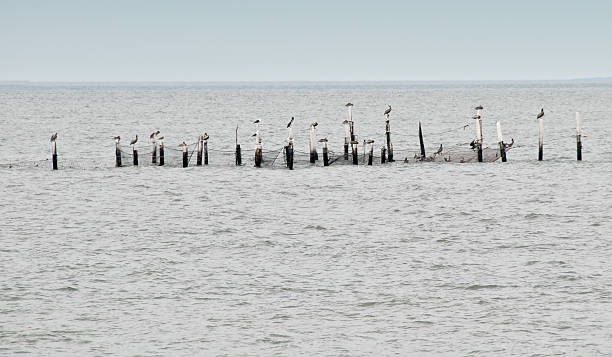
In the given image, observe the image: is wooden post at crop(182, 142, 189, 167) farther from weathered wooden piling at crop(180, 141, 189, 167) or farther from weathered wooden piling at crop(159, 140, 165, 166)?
weathered wooden piling at crop(159, 140, 165, 166)

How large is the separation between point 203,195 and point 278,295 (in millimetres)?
14205

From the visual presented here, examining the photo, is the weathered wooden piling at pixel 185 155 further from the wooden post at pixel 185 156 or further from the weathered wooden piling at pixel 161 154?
the weathered wooden piling at pixel 161 154

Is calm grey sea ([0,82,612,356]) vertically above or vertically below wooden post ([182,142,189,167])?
below

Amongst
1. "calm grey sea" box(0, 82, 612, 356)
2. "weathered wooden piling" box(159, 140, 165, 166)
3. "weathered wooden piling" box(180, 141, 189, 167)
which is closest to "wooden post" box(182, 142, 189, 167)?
"weathered wooden piling" box(180, 141, 189, 167)

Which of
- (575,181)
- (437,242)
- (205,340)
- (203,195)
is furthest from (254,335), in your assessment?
(575,181)

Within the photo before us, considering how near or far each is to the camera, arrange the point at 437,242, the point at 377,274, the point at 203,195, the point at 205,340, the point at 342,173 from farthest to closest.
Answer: the point at 342,173 < the point at 203,195 < the point at 437,242 < the point at 377,274 < the point at 205,340

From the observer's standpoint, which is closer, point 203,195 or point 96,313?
point 96,313

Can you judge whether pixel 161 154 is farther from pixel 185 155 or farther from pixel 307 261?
pixel 307 261

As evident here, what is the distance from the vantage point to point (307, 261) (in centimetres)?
2008

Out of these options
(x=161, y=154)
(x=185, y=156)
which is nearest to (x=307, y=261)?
(x=185, y=156)

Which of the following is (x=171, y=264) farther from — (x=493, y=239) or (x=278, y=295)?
(x=493, y=239)

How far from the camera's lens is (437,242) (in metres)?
22.2

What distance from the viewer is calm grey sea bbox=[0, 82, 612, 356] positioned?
14625 millimetres

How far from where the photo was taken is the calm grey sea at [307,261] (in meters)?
14.6
